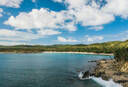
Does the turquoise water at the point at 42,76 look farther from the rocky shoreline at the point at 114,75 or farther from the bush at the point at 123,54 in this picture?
the bush at the point at 123,54

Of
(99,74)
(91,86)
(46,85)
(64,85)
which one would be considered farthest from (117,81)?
(46,85)

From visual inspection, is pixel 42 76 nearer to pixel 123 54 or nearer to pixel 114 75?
pixel 114 75

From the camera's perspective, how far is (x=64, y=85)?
1725 inches

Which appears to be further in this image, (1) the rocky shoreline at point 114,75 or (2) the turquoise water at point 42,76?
(2) the turquoise water at point 42,76

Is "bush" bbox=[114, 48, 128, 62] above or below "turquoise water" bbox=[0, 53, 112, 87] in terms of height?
above

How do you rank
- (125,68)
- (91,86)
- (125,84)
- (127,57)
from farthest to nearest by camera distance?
(127,57) → (125,68) → (91,86) → (125,84)

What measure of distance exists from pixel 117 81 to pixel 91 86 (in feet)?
30.8

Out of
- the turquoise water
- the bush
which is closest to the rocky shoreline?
the turquoise water

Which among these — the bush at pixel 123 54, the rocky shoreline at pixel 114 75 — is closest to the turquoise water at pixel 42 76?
the rocky shoreline at pixel 114 75

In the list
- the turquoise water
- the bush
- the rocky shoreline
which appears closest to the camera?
the rocky shoreline

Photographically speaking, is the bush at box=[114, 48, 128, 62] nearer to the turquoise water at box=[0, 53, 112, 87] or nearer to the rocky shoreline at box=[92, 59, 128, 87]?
the rocky shoreline at box=[92, 59, 128, 87]

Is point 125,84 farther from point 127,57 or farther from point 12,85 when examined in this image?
point 12,85

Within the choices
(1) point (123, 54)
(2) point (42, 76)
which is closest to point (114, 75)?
(1) point (123, 54)

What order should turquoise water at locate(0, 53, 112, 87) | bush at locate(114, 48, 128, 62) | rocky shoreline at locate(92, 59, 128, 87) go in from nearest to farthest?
rocky shoreline at locate(92, 59, 128, 87) < turquoise water at locate(0, 53, 112, 87) < bush at locate(114, 48, 128, 62)
